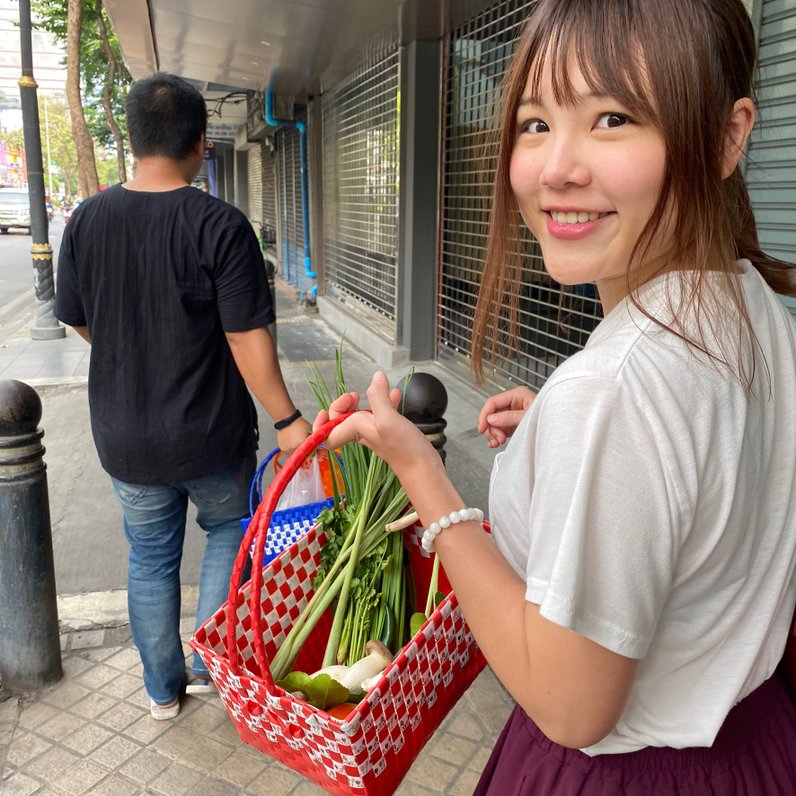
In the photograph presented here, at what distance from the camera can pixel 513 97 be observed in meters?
1.09

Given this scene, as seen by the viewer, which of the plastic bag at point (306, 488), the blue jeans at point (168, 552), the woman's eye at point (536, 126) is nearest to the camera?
the woman's eye at point (536, 126)

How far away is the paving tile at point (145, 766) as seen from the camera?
8.48ft

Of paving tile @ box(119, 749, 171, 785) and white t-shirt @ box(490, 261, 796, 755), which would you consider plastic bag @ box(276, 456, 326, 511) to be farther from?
white t-shirt @ box(490, 261, 796, 755)

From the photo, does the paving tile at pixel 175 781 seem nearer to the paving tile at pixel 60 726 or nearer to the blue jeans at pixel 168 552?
the blue jeans at pixel 168 552

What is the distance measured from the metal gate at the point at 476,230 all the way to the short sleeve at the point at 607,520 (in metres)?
4.70

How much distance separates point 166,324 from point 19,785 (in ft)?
5.36

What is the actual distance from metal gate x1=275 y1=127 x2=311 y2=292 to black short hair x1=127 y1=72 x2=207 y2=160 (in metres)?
11.4

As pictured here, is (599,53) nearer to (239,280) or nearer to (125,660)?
(239,280)

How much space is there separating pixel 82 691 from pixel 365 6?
5931 mm

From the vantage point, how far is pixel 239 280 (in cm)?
256

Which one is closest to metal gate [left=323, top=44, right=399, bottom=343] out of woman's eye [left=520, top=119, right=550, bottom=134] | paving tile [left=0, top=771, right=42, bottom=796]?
paving tile [left=0, top=771, right=42, bottom=796]

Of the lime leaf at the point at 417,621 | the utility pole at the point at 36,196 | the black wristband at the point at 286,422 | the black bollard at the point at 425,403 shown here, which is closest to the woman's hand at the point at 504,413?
the lime leaf at the point at 417,621

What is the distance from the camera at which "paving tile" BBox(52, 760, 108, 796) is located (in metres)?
2.53

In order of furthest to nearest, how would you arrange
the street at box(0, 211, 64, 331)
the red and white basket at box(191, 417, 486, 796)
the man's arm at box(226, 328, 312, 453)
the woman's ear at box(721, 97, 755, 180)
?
the street at box(0, 211, 64, 331)
the man's arm at box(226, 328, 312, 453)
the red and white basket at box(191, 417, 486, 796)
the woman's ear at box(721, 97, 755, 180)
